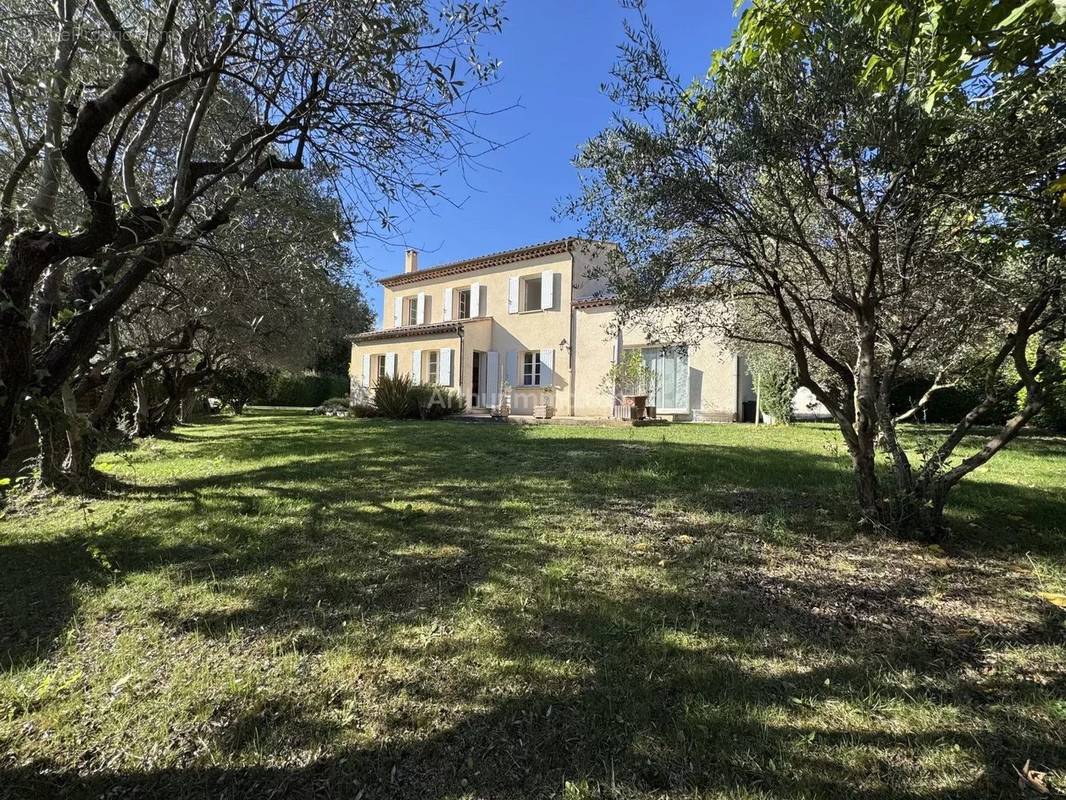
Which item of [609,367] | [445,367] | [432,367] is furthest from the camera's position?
[432,367]

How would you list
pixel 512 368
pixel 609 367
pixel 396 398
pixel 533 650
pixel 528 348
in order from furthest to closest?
pixel 512 368
pixel 528 348
pixel 609 367
pixel 396 398
pixel 533 650

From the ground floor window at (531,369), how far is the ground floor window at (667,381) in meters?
3.98

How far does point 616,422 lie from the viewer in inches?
563

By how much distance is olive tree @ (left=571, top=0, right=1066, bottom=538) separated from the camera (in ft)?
9.53

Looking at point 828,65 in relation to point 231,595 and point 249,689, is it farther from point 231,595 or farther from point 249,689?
point 231,595

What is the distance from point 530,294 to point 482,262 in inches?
98.7

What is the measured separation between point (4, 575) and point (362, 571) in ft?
8.59

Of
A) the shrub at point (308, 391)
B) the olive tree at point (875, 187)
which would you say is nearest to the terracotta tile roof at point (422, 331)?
the shrub at point (308, 391)

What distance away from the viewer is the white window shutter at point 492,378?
20.0m

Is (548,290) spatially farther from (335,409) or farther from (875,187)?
(875,187)

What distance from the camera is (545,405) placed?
17.9m

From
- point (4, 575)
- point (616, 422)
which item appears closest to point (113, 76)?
point (4, 575)

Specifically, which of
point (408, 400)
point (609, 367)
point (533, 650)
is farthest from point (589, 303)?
point (533, 650)

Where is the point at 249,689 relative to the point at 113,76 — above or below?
below
